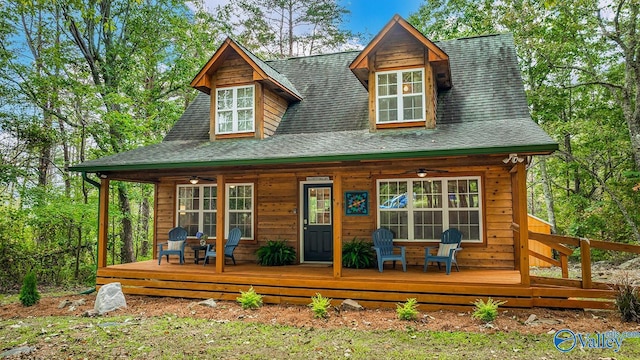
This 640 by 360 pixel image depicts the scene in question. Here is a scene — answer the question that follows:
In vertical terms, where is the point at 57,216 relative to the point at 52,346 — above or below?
above

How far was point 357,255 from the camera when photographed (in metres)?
8.01

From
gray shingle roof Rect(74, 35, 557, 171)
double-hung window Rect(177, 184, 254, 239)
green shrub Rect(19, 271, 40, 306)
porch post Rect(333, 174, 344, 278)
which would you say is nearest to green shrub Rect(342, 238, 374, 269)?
porch post Rect(333, 174, 344, 278)

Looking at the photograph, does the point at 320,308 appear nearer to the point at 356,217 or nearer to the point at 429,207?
the point at 356,217

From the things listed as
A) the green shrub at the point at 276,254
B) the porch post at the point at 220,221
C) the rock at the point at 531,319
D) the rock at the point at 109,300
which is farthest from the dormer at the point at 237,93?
the rock at the point at 531,319

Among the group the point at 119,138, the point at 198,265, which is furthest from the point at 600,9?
the point at 119,138

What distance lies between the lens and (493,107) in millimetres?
8234

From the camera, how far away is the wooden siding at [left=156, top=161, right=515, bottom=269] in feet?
25.3

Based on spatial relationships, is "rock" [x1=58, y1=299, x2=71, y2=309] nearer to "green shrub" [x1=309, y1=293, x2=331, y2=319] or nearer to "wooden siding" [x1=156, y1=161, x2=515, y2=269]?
"wooden siding" [x1=156, y1=161, x2=515, y2=269]

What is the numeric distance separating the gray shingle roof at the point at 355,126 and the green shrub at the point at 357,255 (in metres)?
2.15

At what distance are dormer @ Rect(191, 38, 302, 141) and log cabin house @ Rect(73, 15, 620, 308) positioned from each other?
0.03 metres

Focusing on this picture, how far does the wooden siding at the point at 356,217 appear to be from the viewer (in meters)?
7.72

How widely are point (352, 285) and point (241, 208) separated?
12.2 feet

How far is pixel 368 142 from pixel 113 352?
16.0 feet

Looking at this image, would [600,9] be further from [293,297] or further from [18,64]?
[18,64]
